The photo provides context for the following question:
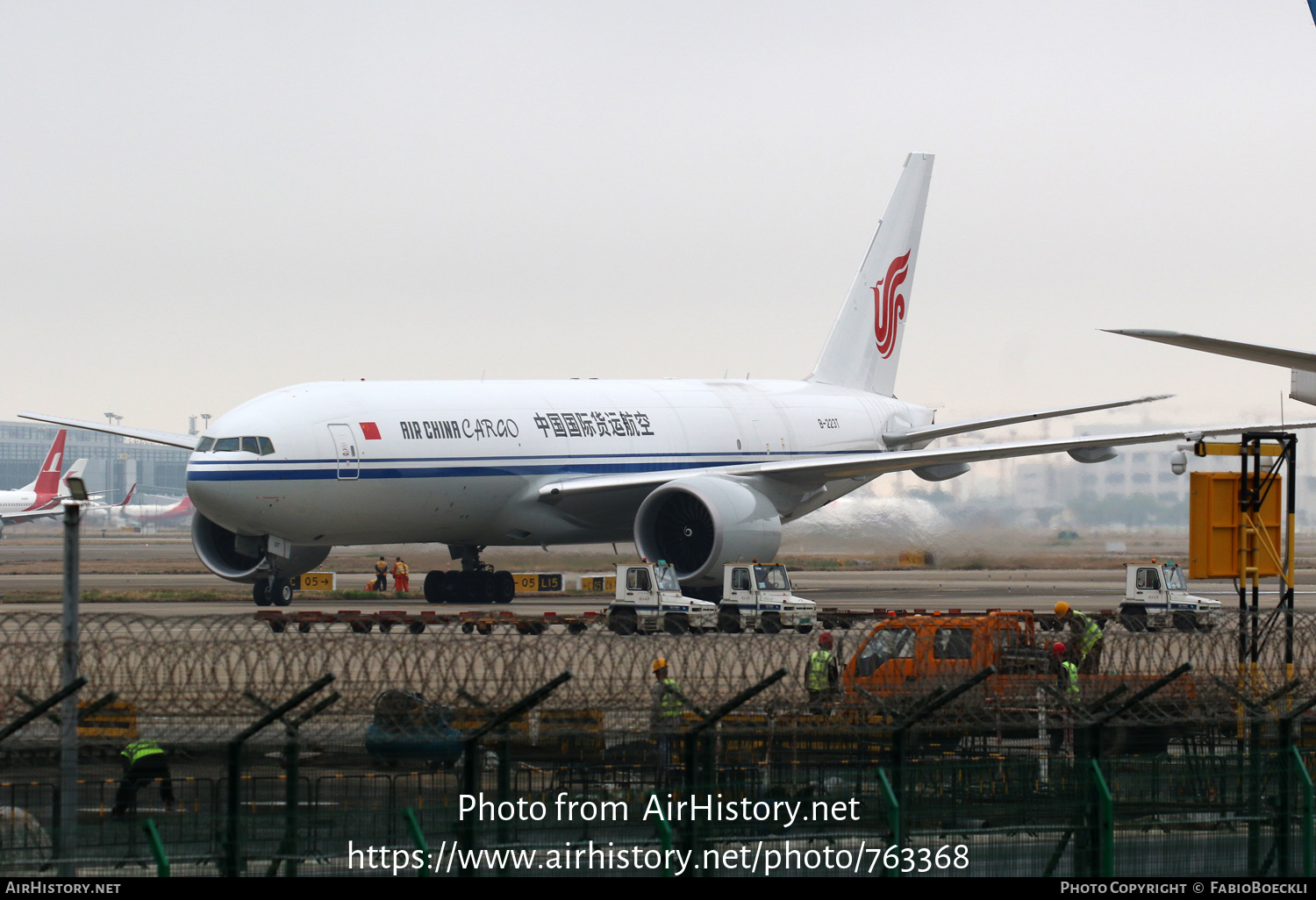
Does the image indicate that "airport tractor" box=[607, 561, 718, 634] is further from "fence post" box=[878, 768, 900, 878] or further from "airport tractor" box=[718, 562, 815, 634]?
"fence post" box=[878, 768, 900, 878]

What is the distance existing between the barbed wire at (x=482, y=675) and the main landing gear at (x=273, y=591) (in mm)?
21201

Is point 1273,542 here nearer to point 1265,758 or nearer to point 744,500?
point 1265,758

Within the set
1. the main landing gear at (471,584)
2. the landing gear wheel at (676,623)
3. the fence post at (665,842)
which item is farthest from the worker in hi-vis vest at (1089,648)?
the main landing gear at (471,584)

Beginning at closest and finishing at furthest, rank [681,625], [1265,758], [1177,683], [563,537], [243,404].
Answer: [1265,758]
[1177,683]
[681,625]
[243,404]
[563,537]

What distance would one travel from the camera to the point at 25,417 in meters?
40.4

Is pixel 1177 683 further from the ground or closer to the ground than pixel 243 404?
closer to the ground

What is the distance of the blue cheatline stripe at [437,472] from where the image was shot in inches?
1209

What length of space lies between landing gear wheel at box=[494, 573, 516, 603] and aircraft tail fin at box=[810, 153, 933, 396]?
1188 cm

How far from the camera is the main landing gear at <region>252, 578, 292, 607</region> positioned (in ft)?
109

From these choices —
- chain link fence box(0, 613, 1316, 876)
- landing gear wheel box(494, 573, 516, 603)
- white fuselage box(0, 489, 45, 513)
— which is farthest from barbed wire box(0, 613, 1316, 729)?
white fuselage box(0, 489, 45, 513)

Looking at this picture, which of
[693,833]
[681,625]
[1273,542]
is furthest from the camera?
[681,625]

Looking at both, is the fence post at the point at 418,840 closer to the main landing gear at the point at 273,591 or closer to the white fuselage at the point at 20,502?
the main landing gear at the point at 273,591

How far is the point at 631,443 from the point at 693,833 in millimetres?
27413

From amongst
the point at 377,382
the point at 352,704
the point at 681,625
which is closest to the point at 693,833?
the point at 352,704
